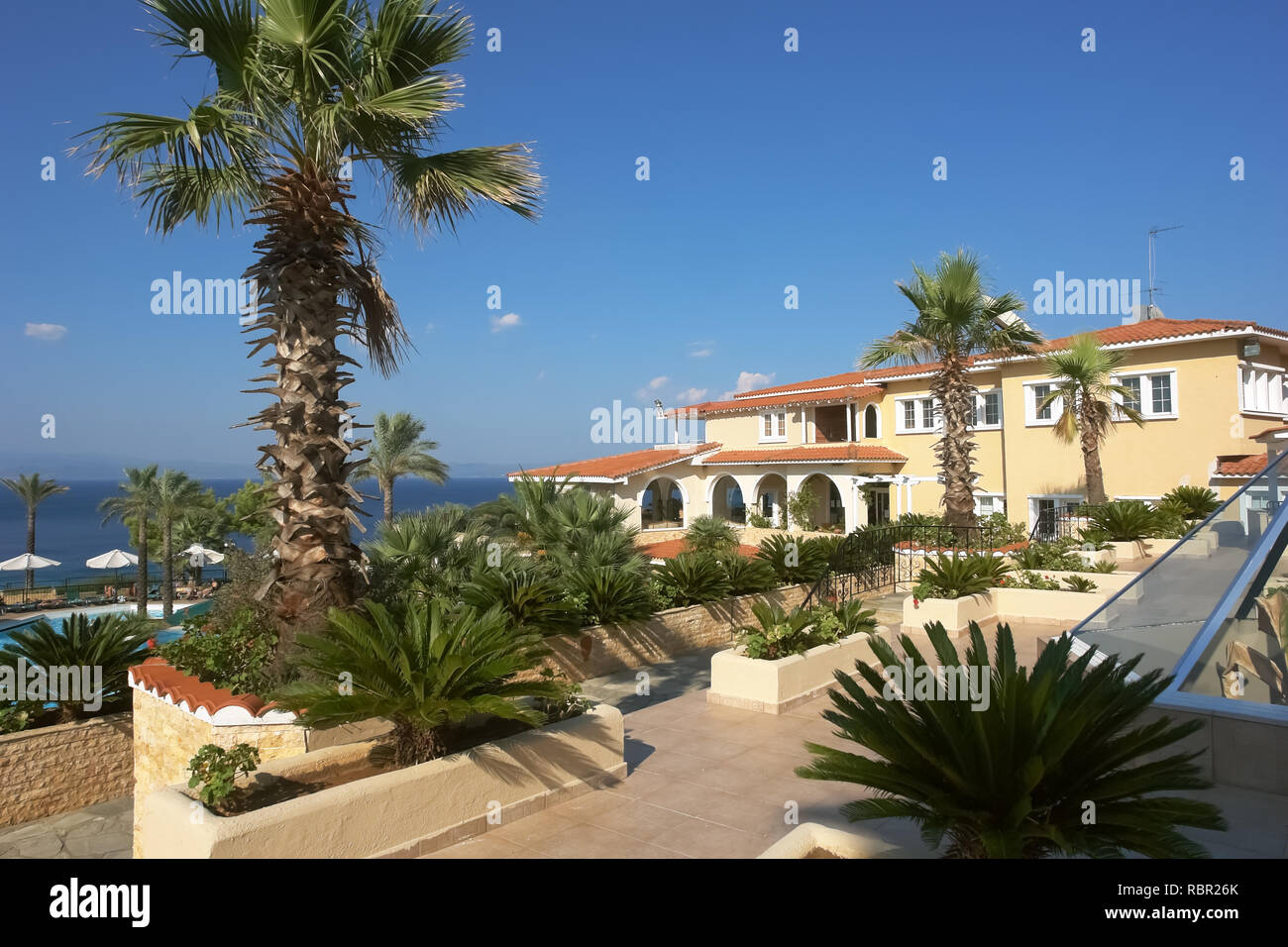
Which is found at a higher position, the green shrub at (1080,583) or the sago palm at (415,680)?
the sago palm at (415,680)

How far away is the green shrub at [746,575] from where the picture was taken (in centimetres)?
1506

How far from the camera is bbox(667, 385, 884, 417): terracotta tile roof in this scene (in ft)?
104

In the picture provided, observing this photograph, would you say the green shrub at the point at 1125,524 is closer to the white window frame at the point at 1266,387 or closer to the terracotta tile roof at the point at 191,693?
the white window frame at the point at 1266,387

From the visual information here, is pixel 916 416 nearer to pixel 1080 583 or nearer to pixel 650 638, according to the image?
pixel 1080 583

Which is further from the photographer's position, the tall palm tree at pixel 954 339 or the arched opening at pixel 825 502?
the arched opening at pixel 825 502

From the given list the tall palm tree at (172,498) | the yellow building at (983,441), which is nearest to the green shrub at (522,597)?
the yellow building at (983,441)

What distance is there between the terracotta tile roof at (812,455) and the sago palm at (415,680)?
25282 mm

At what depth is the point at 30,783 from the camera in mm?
9992

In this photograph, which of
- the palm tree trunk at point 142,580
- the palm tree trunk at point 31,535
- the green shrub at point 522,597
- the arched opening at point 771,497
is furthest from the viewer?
the palm tree trunk at point 31,535

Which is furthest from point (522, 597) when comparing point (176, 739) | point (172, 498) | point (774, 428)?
point (172, 498)

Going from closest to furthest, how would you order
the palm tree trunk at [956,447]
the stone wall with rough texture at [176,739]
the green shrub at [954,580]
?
the stone wall with rough texture at [176,739] → the green shrub at [954,580] → the palm tree trunk at [956,447]

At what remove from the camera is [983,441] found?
2777 centimetres

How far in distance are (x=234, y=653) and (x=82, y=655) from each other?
17.6ft
